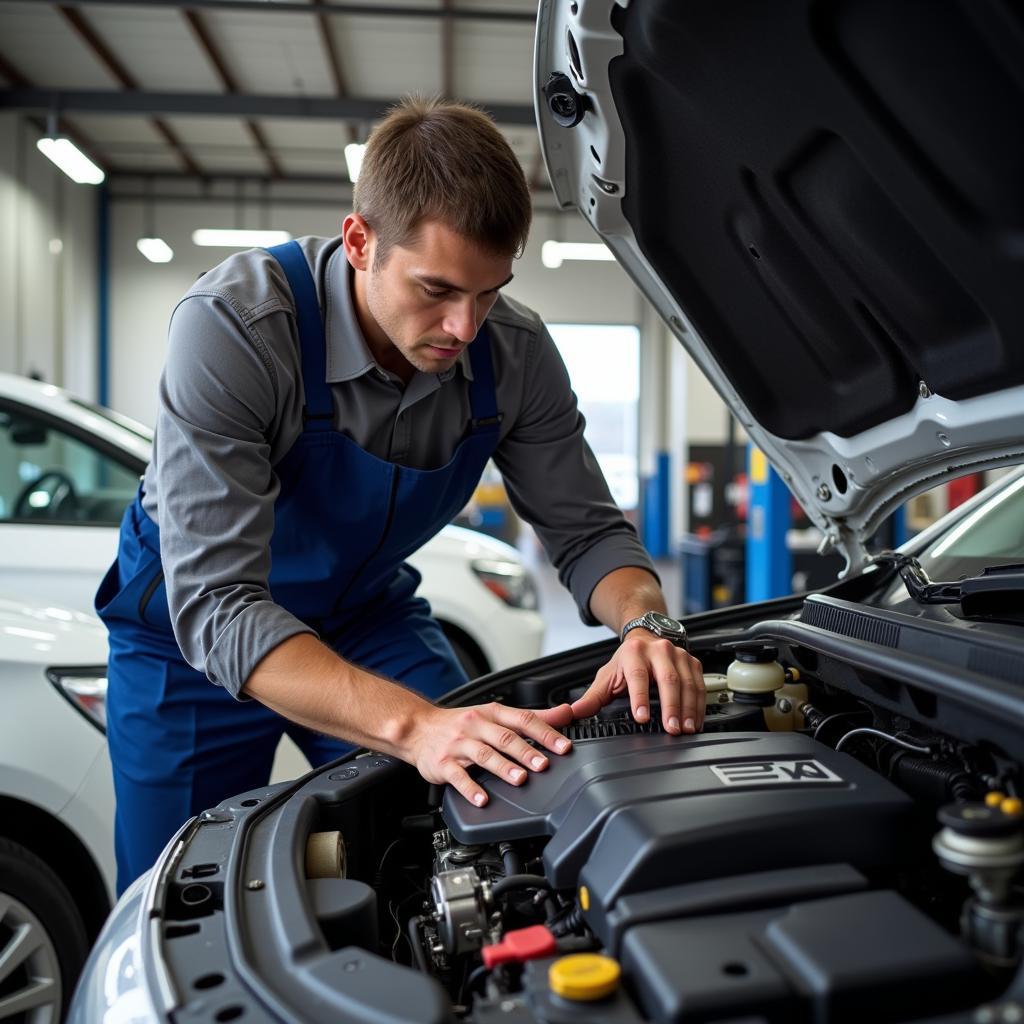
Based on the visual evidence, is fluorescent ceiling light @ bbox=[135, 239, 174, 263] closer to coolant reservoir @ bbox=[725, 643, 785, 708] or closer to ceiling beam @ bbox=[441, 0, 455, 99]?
ceiling beam @ bbox=[441, 0, 455, 99]

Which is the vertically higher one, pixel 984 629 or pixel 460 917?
pixel 984 629

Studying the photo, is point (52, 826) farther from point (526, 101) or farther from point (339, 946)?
point (526, 101)

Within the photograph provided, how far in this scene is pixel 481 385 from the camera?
163cm

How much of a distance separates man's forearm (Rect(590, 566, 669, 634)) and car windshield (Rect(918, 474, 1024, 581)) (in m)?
0.43

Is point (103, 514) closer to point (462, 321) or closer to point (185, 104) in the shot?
point (462, 321)

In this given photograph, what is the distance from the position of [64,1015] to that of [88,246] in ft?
35.2

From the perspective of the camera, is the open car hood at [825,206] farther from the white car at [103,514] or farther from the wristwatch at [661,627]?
the white car at [103,514]

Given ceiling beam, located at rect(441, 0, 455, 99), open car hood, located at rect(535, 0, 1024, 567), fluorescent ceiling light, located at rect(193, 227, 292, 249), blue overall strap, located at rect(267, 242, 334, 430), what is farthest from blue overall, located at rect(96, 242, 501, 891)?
fluorescent ceiling light, located at rect(193, 227, 292, 249)

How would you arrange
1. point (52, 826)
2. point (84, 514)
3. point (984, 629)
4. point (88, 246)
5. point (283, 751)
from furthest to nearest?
point (88, 246), point (84, 514), point (283, 751), point (52, 826), point (984, 629)

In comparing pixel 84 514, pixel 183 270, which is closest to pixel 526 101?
pixel 183 270

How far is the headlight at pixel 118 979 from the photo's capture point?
2.72 ft

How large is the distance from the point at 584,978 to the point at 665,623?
0.76m

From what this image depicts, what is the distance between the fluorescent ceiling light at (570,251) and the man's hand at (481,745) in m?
9.55

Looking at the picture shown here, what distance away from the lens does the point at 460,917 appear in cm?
92
